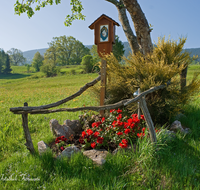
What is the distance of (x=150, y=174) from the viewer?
2209 millimetres

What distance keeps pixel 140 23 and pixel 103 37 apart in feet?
4.14

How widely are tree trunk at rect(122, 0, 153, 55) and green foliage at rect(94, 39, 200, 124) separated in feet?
2.18

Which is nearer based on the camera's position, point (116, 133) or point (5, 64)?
point (116, 133)

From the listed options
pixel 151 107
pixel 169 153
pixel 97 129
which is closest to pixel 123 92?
pixel 151 107

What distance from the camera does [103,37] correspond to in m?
4.32

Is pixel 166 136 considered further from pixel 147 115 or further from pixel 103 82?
pixel 103 82

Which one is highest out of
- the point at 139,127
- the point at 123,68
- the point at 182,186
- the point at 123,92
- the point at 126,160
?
the point at 123,68

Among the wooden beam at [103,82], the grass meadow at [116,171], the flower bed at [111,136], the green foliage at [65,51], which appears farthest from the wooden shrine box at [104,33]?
the green foliage at [65,51]

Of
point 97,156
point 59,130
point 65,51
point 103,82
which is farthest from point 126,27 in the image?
point 65,51

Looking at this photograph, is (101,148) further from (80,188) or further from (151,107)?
(151,107)

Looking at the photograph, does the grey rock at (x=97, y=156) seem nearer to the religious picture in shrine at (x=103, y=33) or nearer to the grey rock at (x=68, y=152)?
the grey rock at (x=68, y=152)

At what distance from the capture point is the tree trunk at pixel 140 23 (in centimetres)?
455

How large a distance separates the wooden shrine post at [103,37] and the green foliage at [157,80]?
219 mm

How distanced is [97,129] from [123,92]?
118cm
